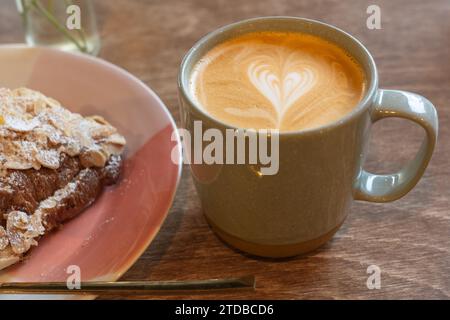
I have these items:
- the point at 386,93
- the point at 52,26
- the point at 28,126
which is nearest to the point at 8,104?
the point at 28,126

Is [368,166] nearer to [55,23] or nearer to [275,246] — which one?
[275,246]

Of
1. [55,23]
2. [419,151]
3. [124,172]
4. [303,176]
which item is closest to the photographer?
[303,176]

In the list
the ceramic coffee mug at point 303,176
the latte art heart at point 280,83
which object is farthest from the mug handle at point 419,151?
the latte art heart at point 280,83

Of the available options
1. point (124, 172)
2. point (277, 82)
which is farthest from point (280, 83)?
point (124, 172)

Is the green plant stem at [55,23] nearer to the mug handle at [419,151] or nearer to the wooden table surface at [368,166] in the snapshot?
the wooden table surface at [368,166]

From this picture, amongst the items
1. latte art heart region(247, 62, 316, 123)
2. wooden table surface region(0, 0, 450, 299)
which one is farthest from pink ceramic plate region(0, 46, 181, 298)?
latte art heart region(247, 62, 316, 123)

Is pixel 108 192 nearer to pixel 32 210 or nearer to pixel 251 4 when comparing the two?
pixel 32 210
